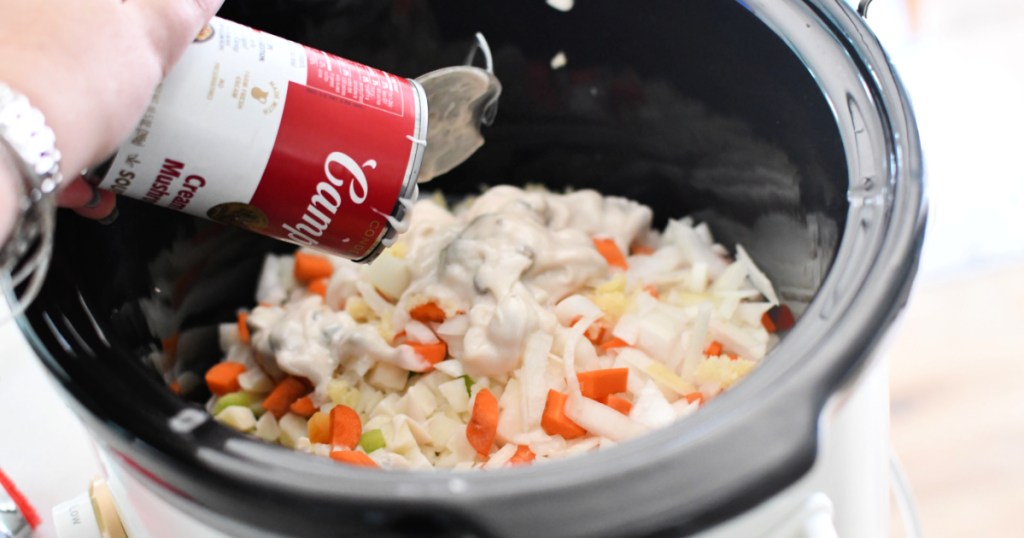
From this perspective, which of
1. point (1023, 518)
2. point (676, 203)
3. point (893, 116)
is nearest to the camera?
point (893, 116)

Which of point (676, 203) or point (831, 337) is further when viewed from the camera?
point (676, 203)

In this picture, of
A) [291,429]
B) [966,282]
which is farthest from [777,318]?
[966,282]

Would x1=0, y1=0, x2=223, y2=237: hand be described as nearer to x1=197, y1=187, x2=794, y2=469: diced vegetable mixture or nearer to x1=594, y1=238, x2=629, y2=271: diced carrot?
x1=197, y1=187, x2=794, y2=469: diced vegetable mixture

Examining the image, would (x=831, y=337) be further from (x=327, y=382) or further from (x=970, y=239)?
(x=970, y=239)

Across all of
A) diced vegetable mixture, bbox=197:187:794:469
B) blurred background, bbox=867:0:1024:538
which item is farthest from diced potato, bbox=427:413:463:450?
blurred background, bbox=867:0:1024:538

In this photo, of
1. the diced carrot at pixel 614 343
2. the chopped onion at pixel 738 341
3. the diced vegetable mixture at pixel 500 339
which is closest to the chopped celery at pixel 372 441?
the diced vegetable mixture at pixel 500 339

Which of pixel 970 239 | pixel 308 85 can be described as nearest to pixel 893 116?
pixel 308 85

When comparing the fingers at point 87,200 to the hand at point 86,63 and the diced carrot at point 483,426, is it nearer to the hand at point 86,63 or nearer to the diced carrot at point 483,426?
the hand at point 86,63
